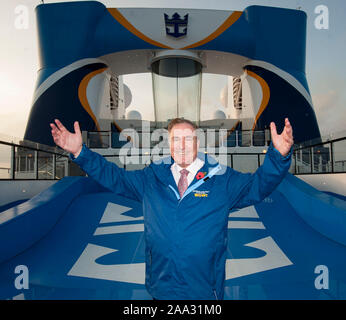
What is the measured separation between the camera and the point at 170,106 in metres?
24.9

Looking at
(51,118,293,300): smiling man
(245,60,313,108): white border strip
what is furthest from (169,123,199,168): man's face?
(245,60,313,108): white border strip

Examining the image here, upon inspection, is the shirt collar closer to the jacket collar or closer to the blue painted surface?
the jacket collar

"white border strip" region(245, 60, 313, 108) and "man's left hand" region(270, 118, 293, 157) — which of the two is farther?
"white border strip" region(245, 60, 313, 108)

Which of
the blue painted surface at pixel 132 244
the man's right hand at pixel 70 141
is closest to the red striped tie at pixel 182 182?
the man's right hand at pixel 70 141

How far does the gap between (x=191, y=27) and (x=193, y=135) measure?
760 inches

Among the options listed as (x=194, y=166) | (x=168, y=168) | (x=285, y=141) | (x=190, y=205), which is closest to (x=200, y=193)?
(x=190, y=205)

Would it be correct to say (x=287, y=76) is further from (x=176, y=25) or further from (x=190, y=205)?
(x=190, y=205)

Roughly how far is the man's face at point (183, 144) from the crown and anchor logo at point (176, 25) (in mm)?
18980

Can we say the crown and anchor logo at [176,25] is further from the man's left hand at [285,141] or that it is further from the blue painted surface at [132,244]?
the man's left hand at [285,141]

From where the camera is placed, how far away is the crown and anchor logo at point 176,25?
18781 millimetres

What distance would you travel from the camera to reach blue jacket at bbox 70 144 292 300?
5.76 ft

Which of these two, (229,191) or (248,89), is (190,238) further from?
(248,89)

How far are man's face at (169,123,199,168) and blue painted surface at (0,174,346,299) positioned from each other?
2.30 m
